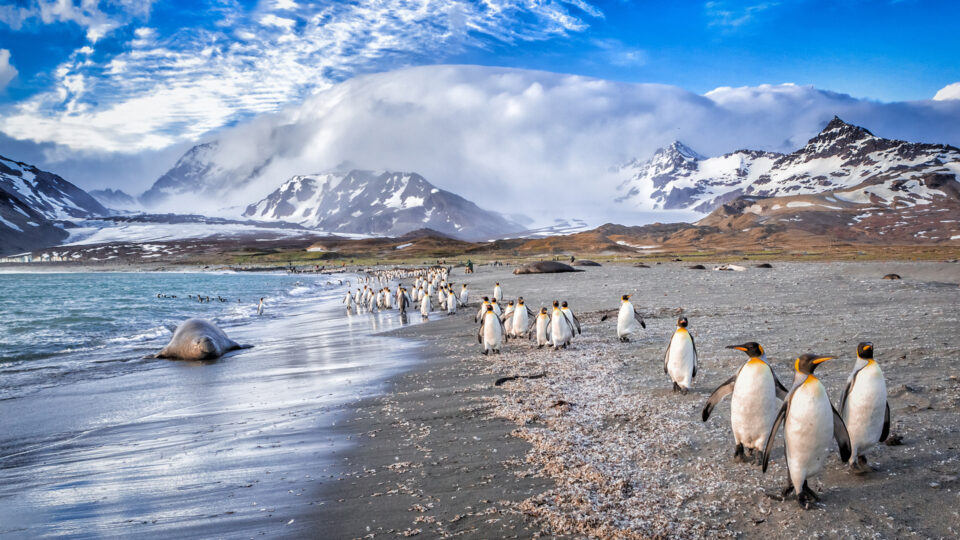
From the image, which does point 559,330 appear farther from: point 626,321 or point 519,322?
point 519,322

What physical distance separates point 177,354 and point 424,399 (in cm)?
815

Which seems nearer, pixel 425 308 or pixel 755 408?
pixel 755 408

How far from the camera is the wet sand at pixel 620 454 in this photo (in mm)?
3992

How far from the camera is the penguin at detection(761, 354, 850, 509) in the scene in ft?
13.7

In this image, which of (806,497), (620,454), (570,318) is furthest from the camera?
(570,318)

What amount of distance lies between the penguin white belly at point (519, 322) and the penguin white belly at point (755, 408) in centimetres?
848

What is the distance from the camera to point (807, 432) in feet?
13.9

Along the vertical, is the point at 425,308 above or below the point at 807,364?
below

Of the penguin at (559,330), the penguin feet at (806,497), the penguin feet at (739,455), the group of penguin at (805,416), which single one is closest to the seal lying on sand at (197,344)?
the penguin at (559,330)

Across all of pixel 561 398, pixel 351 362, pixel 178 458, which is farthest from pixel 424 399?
pixel 351 362

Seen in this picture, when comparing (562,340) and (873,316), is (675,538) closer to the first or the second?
(562,340)

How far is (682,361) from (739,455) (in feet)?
7.57

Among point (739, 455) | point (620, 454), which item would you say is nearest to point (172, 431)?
point (620, 454)

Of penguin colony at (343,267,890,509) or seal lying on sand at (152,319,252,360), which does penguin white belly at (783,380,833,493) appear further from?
seal lying on sand at (152,319,252,360)
